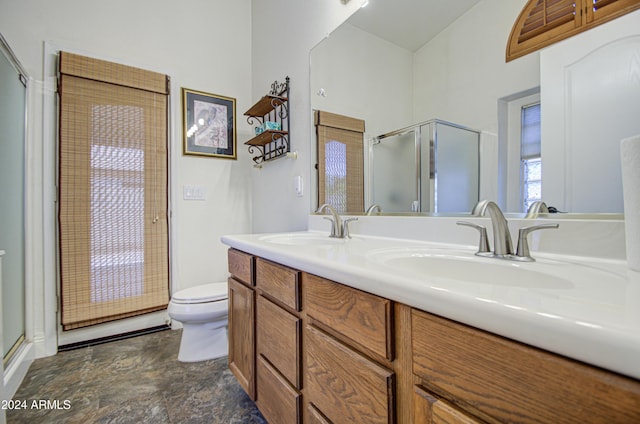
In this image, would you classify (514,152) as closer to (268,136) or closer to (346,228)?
(346,228)

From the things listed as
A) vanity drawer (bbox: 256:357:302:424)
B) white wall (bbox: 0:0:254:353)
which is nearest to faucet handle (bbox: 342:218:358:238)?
vanity drawer (bbox: 256:357:302:424)

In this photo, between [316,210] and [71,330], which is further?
[71,330]

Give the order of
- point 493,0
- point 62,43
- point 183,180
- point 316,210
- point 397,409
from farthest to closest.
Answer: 1. point 183,180
2. point 62,43
3. point 316,210
4. point 493,0
5. point 397,409

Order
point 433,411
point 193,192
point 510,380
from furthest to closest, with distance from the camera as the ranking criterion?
point 193,192 < point 433,411 < point 510,380

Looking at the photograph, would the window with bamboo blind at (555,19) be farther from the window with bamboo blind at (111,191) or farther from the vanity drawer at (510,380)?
the window with bamboo blind at (111,191)

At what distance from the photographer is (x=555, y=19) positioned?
2.57ft

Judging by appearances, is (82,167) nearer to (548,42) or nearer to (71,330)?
(71,330)

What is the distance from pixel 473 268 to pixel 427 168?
488mm

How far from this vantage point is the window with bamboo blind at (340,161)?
1486 millimetres

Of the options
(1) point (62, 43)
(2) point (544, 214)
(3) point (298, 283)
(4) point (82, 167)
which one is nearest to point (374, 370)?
(3) point (298, 283)

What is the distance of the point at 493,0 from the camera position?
919 millimetres

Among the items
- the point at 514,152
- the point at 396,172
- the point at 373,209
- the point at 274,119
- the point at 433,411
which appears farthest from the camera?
the point at 274,119

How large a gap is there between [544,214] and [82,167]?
2494 mm

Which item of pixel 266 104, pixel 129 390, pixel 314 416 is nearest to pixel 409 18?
pixel 266 104
